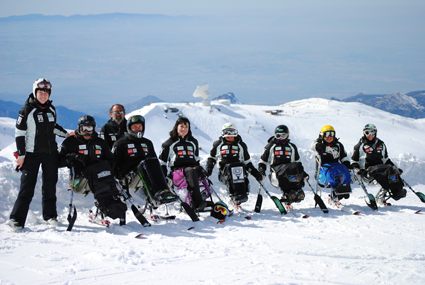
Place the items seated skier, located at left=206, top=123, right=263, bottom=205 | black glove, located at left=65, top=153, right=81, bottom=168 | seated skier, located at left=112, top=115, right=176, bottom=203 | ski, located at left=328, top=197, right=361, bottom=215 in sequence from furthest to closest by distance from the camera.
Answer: seated skier, located at left=206, top=123, right=263, bottom=205, ski, located at left=328, top=197, right=361, bottom=215, seated skier, located at left=112, top=115, right=176, bottom=203, black glove, located at left=65, top=153, right=81, bottom=168

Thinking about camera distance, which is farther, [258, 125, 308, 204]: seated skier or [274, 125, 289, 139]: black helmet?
[274, 125, 289, 139]: black helmet

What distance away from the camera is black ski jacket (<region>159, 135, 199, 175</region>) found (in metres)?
7.18

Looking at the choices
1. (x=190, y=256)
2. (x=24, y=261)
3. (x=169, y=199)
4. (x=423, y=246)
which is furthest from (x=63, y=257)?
(x=423, y=246)

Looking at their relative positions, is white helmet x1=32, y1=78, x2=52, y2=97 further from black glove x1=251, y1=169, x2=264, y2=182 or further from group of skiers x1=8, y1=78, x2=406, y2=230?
black glove x1=251, y1=169, x2=264, y2=182

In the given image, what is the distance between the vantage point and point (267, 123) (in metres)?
36.6

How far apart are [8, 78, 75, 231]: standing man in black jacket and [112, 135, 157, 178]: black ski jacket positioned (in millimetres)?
1131

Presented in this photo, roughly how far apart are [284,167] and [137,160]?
294cm

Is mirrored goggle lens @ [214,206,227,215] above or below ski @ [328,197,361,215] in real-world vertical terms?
above

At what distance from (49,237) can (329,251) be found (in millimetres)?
3971

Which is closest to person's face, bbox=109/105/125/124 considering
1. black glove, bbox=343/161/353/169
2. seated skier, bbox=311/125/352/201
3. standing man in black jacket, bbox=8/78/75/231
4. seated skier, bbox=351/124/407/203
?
standing man in black jacket, bbox=8/78/75/231

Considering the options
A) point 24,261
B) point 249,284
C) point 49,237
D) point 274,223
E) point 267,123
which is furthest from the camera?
point 267,123

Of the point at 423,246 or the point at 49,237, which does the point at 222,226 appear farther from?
the point at 423,246

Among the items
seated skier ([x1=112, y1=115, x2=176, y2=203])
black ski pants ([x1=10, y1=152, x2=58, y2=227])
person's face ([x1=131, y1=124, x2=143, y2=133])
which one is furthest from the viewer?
person's face ([x1=131, y1=124, x2=143, y2=133])

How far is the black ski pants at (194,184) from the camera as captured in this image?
6.51 metres
